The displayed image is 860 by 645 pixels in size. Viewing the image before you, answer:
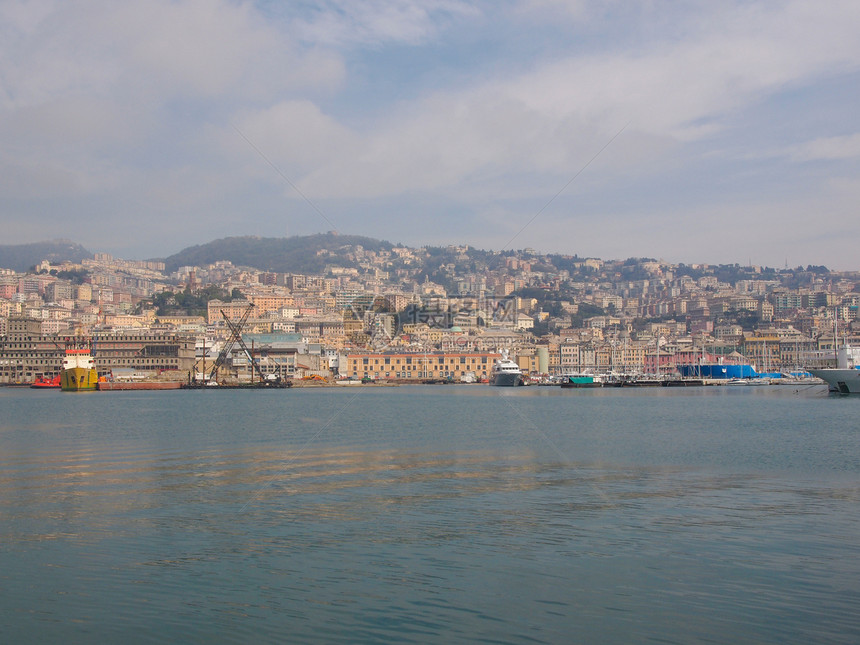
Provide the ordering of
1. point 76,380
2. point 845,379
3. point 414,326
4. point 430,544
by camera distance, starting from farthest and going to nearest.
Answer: point 414,326, point 76,380, point 845,379, point 430,544

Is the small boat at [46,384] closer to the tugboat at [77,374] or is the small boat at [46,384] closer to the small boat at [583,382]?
the tugboat at [77,374]

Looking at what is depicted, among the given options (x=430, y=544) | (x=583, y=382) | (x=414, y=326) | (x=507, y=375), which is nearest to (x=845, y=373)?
(x=583, y=382)

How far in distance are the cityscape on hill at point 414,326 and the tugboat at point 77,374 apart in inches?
394

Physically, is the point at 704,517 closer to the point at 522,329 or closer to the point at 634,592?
the point at 634,592

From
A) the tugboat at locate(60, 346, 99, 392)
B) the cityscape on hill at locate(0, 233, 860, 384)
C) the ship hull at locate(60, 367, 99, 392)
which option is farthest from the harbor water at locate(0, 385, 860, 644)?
the tugboat at locate(60, 346, 99, 392)

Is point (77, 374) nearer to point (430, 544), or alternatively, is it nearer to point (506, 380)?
point (506, 380)

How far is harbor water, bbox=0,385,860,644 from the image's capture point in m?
6.43

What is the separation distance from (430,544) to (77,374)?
211 feet

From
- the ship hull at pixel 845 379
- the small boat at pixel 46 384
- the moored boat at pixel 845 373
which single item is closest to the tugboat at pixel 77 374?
the small boat at pixel 46 384

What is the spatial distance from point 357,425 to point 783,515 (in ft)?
54.0

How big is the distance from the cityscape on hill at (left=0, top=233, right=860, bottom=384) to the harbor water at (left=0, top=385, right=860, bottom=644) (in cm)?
4538

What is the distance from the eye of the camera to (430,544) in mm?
8828

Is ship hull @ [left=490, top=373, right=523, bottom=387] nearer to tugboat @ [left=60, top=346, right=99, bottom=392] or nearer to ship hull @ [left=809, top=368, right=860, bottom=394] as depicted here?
ship hull @ [left=809, top=368, right=860, bottom=394]

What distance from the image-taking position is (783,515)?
10203 mm
